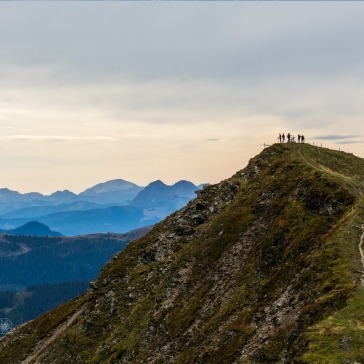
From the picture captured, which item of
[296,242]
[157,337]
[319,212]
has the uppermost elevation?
[319,212]

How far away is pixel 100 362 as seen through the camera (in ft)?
238

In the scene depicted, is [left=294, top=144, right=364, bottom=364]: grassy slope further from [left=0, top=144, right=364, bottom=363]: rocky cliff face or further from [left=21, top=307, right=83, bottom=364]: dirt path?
[left=21, top=307, right=83, bottom=364]: dirt path

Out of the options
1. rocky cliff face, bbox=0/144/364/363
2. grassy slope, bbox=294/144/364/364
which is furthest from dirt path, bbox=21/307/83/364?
grassy slope, bbox=294/144/364/364

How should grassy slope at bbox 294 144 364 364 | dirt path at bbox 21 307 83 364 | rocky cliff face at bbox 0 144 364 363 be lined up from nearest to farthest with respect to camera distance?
1. grassy slope at bbox 294 144 364 364
2. rocky cliff face at bbox 0 144 364 363
3. dirt path at bbox 21 307 83 364

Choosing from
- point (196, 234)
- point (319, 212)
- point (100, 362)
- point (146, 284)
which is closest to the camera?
point (319, 212)

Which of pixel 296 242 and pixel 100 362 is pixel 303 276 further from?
pixel 100 362

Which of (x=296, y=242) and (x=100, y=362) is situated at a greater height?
(x=296, y=242)

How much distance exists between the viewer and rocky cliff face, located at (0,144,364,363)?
136 feet

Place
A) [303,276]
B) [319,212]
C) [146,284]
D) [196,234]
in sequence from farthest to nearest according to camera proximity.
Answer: [196,234] → [146,284] → [319,212] → [303,276]

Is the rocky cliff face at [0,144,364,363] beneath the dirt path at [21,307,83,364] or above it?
above

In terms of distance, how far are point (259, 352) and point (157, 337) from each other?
89.9 feet

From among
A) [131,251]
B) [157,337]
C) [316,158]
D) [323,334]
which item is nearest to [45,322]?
[131,251]

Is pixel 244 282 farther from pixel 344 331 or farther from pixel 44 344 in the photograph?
pixel 44 344

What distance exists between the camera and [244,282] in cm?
6250
